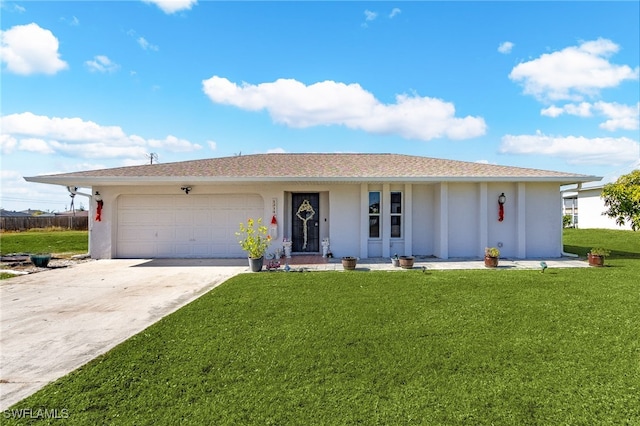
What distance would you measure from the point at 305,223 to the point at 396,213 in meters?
3.30

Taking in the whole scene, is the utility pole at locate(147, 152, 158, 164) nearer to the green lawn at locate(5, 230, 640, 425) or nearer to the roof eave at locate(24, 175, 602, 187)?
the roof eave at locate(24, 175, 602, 187)

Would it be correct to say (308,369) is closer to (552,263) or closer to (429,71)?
(552,263)

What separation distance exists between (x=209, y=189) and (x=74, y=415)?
9687 mm

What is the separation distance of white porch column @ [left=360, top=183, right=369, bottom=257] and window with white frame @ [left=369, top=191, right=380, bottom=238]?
0.90ft

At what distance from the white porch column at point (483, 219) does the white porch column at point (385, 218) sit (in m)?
3.07

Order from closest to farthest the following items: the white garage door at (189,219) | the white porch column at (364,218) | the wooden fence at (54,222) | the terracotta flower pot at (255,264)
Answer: the terracotta flower pot at (255,264) < the white porch column at (364,218) < the white garage door at (189,219) < the wooden fence at (54,222)

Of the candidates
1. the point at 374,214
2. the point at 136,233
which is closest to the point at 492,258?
the point at 374,214

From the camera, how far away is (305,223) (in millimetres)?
12148

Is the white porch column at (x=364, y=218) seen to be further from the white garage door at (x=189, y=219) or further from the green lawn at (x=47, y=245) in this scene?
the green lawn at (x=47, y=245)

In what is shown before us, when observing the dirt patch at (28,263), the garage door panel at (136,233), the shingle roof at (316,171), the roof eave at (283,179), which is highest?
the shingle roof at (316,171)

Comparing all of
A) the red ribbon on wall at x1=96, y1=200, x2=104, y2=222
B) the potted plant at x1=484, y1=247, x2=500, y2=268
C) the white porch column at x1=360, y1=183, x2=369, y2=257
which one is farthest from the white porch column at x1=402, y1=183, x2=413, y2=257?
the red ribbon on wall at x1=96, y1=200, x2=104, y2=222

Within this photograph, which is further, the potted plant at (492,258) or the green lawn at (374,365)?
the potted plant at (492,258)

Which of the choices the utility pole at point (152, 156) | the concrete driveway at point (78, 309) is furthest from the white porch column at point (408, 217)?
the utility pole at point (152, 156)

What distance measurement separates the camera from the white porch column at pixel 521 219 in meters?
11.2
